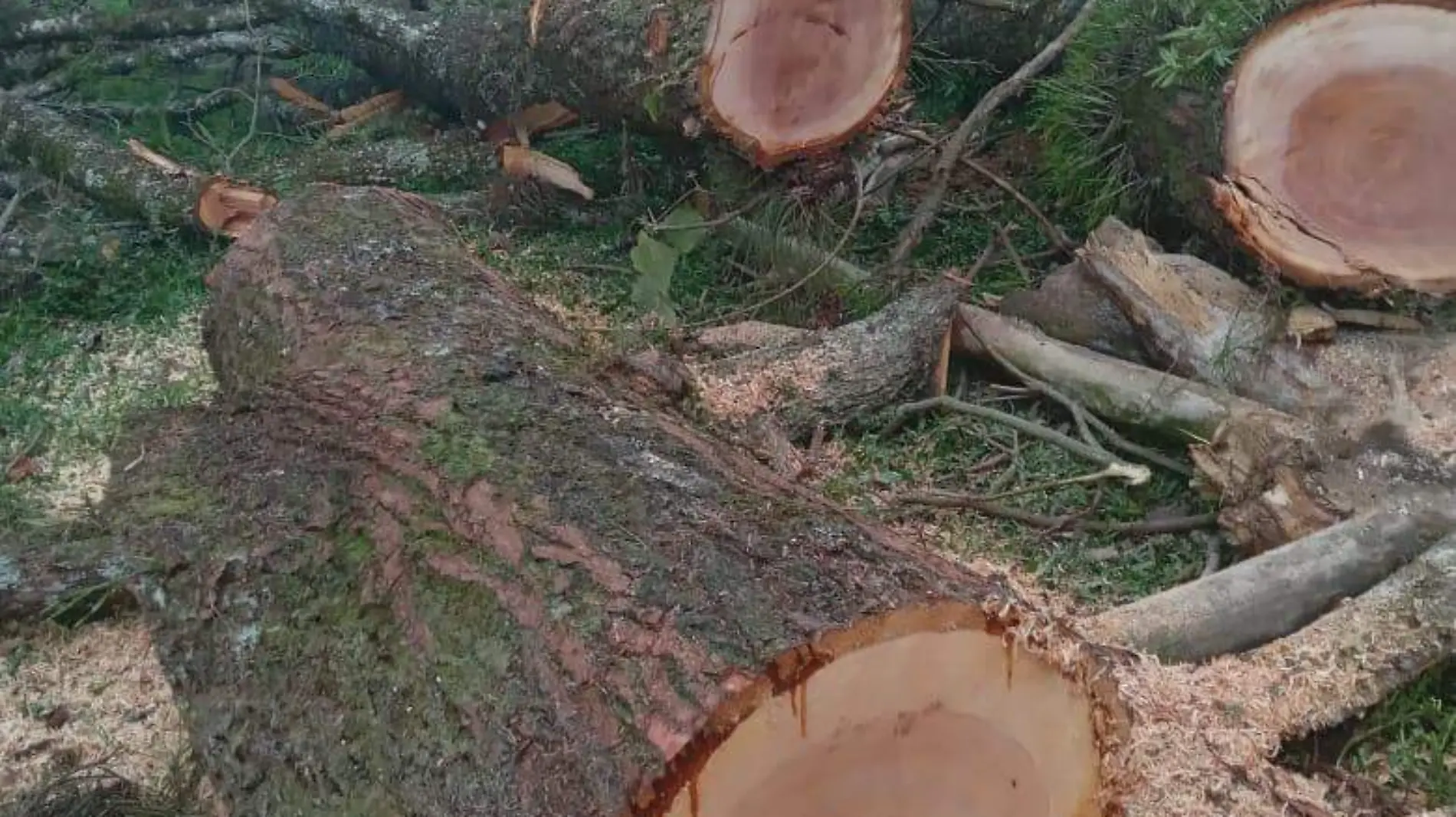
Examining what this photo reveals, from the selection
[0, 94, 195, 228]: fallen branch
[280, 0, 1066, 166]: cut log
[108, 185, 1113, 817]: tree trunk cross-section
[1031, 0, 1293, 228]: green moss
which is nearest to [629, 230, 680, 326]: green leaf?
[280, 0, 1066, 166]: cut log

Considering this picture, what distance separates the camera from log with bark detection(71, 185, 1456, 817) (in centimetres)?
170

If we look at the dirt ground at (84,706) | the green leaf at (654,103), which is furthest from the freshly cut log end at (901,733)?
the green leaf at (654,103)

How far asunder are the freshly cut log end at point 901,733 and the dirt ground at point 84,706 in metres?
1.50

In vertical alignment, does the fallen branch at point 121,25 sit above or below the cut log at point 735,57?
below

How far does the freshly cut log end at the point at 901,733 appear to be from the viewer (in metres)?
1.64

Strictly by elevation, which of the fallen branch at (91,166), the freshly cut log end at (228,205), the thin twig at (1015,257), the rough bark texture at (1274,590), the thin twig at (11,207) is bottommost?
the thin twig at (11,207)

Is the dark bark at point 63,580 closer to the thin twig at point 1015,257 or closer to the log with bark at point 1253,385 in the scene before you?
the log with bark at point 1253,385

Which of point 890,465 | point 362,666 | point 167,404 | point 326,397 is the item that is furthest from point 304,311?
point 890,465

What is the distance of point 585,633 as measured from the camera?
1.85 meters

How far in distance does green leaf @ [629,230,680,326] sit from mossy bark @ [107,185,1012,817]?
38.9 inches

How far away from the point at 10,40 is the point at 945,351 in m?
4.60

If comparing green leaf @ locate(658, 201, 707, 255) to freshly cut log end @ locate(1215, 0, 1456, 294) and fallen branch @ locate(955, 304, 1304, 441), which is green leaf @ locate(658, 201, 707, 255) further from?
freshly cut log end @ locate(1215, 0, 1456, 294)

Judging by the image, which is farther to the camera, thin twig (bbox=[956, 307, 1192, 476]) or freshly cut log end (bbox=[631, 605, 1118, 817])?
thin twig (bbox=[956, 307, 1192, 476])

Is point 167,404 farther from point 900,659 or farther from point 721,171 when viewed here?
point 900,659
